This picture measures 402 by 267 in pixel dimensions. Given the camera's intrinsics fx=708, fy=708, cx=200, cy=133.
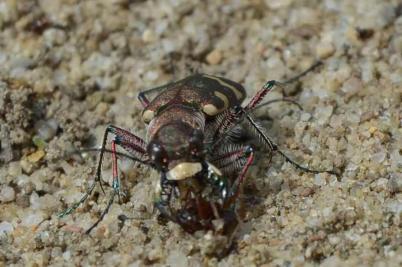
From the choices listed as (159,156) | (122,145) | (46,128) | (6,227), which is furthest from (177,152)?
(46,128)

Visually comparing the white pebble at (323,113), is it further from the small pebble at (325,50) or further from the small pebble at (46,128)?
the small pebble at (46,128)

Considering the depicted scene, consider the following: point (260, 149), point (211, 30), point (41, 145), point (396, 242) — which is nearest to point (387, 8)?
point (211, 30)

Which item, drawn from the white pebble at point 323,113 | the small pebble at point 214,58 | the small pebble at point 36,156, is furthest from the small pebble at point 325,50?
the small pebble at point 36,156

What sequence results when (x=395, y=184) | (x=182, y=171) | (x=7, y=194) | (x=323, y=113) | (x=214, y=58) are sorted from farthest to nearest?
(x=214, y=58)
(x=323, y=113)
(x=7, y=194)
(x=395, y=184)
(x=182, y=171)

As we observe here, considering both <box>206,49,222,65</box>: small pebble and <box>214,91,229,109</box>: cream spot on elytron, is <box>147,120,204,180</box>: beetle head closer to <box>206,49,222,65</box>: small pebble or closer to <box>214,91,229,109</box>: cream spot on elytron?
<box>214,91,229,109</box>: cream spot on elytron

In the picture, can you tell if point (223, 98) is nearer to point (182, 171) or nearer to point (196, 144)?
point (196, 144)

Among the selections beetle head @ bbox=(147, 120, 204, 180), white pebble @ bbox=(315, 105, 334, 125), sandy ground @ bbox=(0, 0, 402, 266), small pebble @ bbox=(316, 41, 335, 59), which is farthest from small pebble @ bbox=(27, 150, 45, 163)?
small pebble @ bbox=(316, 41, 335, 59)
